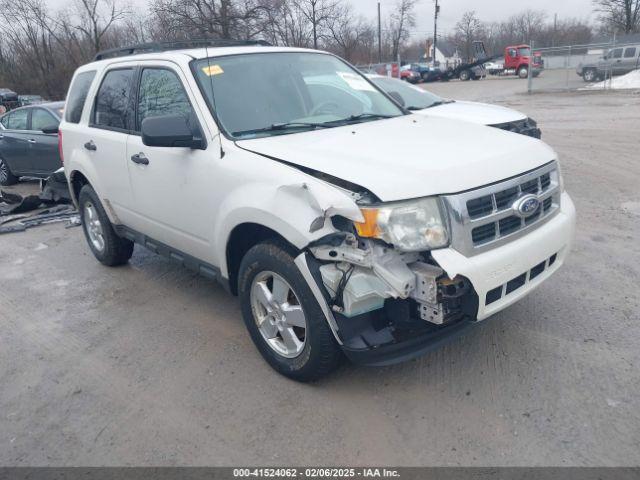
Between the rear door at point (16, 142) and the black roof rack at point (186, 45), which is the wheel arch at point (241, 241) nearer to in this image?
the black roof rack at point (186, 45)

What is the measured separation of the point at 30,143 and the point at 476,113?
7782 mm

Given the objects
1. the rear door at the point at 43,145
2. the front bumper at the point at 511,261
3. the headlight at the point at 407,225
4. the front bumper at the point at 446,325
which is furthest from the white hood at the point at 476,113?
the rear door at the point at 43,145

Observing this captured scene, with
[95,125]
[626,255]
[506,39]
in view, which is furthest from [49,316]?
[506,39]

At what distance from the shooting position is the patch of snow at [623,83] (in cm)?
2580

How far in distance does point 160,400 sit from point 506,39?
92325 millimetres

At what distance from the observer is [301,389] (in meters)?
3.46

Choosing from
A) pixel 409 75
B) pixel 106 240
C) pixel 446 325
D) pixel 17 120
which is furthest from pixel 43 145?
pixel 409 75

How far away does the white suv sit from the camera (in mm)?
2875

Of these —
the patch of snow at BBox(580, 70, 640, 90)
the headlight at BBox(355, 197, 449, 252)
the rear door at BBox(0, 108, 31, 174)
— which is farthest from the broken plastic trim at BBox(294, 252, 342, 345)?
the patch of snow at BBox(580, 70, 640, 90)

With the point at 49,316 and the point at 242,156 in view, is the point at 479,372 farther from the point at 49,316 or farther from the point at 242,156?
the point at 49,316

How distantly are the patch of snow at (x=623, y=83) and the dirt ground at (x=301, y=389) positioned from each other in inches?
959

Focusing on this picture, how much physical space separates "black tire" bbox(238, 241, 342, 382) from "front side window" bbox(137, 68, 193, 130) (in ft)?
4.12

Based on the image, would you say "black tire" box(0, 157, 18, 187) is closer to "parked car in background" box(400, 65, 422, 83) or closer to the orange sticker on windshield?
the orange sticker on windshield

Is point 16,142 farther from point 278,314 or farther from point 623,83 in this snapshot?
point 623,83
